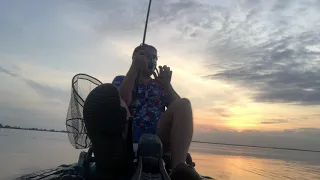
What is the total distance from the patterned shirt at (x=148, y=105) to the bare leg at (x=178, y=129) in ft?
2.42

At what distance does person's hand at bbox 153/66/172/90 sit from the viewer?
355 cm

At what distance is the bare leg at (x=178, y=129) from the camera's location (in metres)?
2.67

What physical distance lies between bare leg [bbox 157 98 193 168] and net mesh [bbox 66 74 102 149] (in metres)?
0.89

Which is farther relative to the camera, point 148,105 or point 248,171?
point 248,171

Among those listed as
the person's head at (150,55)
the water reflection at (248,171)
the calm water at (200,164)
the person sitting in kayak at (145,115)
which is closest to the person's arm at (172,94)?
the person sitting in kayak at (145,115)

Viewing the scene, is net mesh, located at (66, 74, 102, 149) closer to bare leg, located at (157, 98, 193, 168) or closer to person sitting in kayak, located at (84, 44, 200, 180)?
person sitting in kayak, located at (84, 44, 200, 180)

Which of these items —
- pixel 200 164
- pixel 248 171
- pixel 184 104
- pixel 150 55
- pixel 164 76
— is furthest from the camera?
pixel 200 164

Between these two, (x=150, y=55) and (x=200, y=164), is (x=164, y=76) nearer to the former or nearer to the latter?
(x=150, y=55)

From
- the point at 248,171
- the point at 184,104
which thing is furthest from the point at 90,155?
the point at 248,171

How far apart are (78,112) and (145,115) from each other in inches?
36.1

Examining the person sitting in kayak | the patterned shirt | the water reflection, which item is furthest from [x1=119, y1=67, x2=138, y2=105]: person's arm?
the water reflection

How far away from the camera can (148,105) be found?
4062 millimetres

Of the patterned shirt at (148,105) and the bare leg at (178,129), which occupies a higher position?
the patterned shirt at (148,105)

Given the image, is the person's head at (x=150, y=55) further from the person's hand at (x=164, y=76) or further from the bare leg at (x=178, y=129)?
the bare leg at (x=178, y=129)
